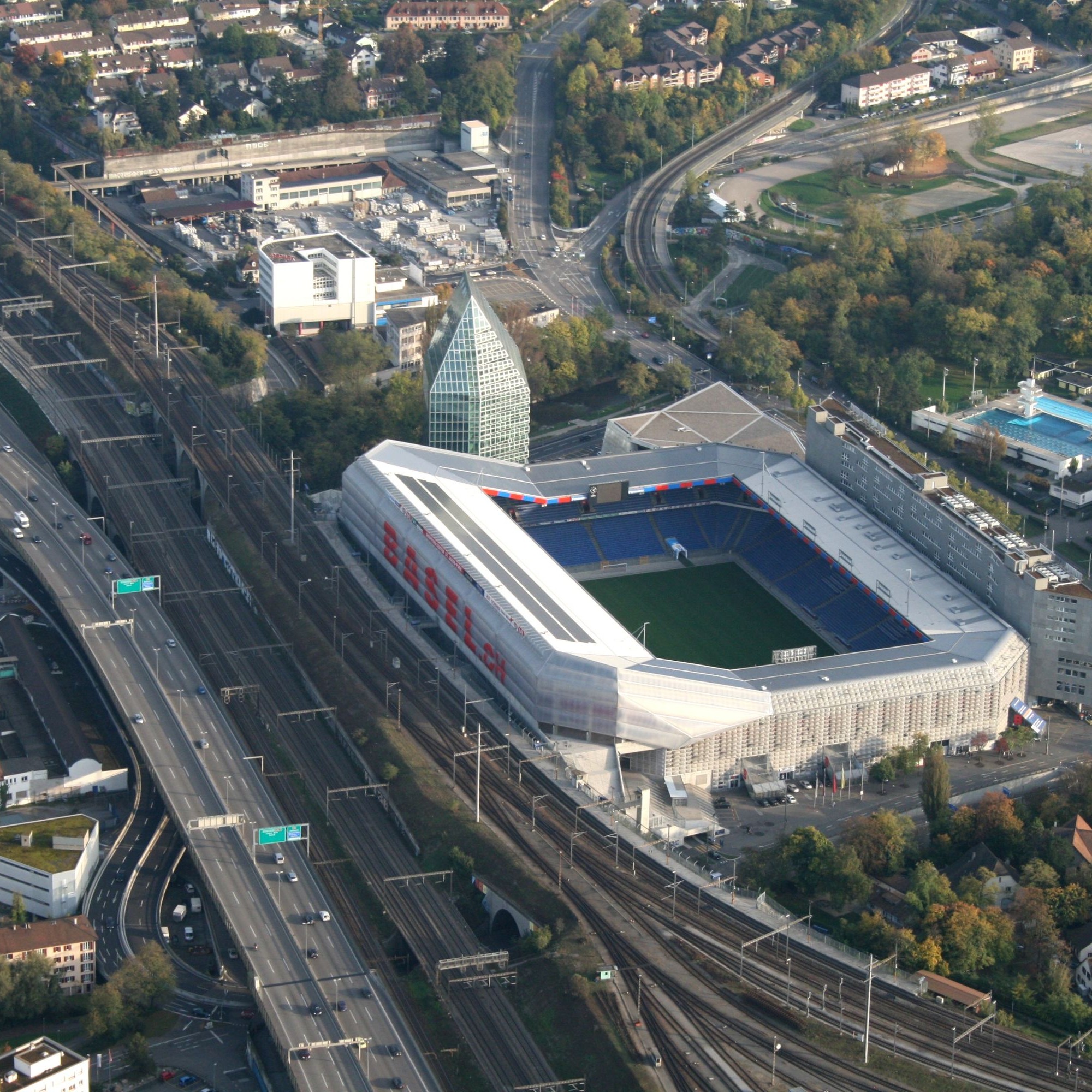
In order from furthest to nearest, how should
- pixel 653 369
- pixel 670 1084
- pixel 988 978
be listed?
1. pixel 653 369
2. pixel 988 978
3. pixel 670 1084

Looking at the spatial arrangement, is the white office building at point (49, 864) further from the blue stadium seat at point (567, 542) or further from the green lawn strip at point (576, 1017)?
the blue stadium seat at point (567, 542)

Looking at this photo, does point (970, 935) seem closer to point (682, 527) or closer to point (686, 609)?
point (686, 609)

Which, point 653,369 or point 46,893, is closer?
point 46,893

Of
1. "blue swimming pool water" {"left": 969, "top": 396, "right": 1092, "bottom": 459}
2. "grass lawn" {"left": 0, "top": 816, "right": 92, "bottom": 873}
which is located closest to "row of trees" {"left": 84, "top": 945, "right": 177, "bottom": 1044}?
"grass lawn" {"left": 0, "top": 816, "right": 92, "bottom": 873}

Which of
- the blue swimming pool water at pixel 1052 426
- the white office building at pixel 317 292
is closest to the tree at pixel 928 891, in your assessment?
the blue swimming pool water at pixel 1052 426

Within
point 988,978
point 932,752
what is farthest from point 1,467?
point 988,978

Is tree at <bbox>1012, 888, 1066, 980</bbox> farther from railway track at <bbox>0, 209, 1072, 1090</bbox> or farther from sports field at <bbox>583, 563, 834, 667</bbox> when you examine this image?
sports field at <bbox>583, 563, 834, 667</bbox>

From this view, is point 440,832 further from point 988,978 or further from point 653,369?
point 653,369
